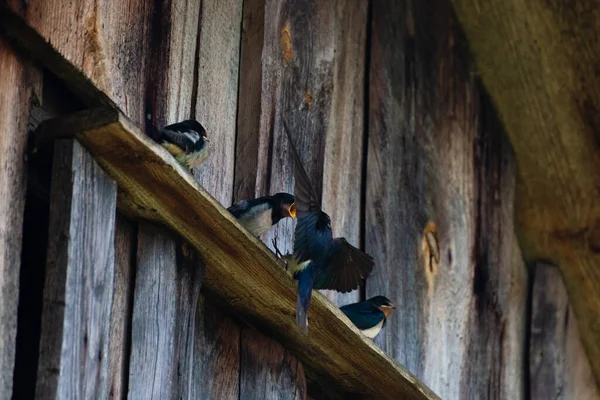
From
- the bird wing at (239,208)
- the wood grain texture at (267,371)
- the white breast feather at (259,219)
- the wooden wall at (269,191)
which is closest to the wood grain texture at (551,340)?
the wooden wall at (269,191)

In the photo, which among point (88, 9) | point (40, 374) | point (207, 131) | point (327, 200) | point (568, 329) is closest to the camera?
point (40, 374)

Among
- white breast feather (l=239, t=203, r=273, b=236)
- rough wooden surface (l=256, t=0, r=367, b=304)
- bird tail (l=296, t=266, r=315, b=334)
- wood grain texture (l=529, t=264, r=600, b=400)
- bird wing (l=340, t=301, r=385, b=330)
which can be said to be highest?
rough wooden surface (l=256, t=0, r=367, b=304)

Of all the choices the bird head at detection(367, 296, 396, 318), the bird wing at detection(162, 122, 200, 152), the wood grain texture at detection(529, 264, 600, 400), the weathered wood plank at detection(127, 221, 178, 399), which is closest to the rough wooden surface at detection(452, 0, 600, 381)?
the wood grain texture at detection(529, 264, 600, 400)

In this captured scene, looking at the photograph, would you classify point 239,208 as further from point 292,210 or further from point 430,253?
point 430,253

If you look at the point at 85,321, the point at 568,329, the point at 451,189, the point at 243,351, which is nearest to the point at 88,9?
the point at 85,321

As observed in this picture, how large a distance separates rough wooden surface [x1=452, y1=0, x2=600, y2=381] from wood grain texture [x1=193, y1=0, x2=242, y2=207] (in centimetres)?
112

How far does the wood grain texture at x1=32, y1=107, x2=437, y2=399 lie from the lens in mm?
3000

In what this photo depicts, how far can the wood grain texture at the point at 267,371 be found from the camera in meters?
3.84

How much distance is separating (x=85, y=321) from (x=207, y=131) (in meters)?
0.88

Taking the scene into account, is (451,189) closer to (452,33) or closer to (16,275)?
(452,33)

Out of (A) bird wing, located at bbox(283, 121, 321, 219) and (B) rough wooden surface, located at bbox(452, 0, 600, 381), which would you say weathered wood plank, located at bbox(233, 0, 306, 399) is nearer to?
(A) bird wing, located at bbox(283, 121, 321, 219)

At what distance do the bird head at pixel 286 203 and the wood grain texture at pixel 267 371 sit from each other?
1.06 feet

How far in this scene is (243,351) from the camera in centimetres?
382

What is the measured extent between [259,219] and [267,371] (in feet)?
1.55
